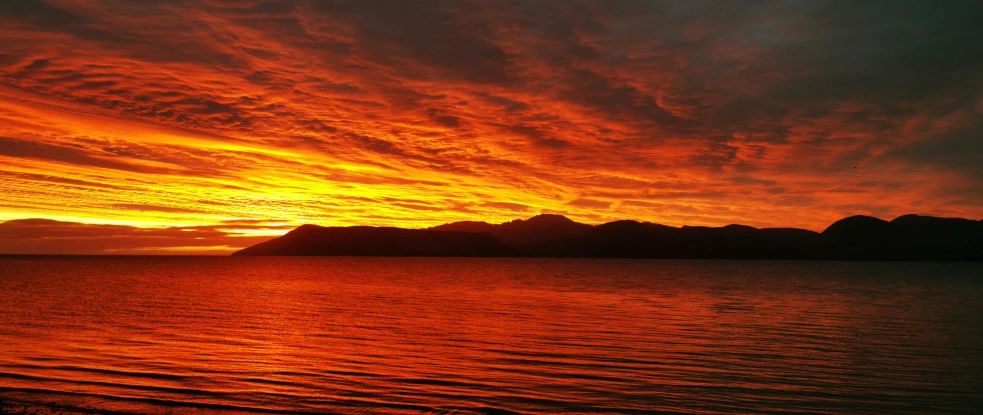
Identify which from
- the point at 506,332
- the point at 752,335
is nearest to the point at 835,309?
the point at 752,335

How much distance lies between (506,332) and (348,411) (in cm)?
1860

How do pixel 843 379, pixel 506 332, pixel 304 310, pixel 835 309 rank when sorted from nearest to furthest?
pixel 843 379 < pixel 506 332 < pixel 304 310 < pixel 835 309

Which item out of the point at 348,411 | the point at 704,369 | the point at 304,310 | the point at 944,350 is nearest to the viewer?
the point at 348,411

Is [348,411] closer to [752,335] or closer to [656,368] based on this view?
[656,368]

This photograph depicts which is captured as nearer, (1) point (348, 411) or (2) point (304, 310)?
(1) point (348, 411)

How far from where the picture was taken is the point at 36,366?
23.7 m

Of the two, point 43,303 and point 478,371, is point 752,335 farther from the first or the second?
point 43,303

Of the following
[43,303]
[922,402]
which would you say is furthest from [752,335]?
[43,303]

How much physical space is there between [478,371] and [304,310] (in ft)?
98.9

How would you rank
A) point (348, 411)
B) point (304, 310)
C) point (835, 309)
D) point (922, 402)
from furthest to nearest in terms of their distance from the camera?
point (835, 309), point (304, 310), point (922, 402), point (348, 411)

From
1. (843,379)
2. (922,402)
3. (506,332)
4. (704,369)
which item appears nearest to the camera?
(922,402)

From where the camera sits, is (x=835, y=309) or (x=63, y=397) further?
(x=835, y=309)

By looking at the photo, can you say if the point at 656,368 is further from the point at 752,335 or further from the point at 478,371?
the point at 752,335

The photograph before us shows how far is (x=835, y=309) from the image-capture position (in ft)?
178
